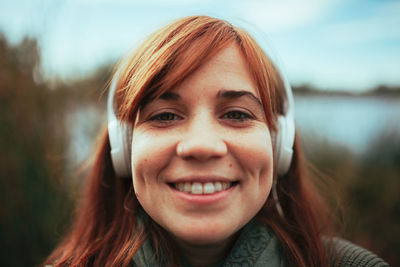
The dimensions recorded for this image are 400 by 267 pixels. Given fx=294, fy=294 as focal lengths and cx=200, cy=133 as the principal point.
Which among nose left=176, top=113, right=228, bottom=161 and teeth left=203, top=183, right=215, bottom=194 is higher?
nose left=176, top=113, right=228, bottom=161

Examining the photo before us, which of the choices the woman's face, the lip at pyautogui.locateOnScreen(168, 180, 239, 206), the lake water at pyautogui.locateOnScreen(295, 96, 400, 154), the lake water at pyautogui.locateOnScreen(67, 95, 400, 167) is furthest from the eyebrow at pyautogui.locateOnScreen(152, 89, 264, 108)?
the lake water at pyautogui.locateOnScreen(295, 96, 400, 154)

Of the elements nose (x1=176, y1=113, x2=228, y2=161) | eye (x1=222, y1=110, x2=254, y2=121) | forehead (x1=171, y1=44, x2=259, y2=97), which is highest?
forehead (x1=171, y1=44, x2=259, y2=97)

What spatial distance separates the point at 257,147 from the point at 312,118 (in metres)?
3.65

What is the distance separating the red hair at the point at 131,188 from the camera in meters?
1.27

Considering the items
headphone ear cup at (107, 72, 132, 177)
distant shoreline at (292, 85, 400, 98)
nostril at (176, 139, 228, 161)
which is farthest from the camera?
distant shoreline at (292, 85, 400, 98)

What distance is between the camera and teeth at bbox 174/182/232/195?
1.22 m

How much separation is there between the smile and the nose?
0.12 m

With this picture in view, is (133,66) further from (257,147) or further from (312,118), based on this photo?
(312,118)

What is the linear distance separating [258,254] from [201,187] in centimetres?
46

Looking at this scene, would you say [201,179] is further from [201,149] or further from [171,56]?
[171,56]

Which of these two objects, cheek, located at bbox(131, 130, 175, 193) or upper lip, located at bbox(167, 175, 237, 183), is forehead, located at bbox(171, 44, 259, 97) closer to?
cheek, located at bbox(131, 130, 175, 193)

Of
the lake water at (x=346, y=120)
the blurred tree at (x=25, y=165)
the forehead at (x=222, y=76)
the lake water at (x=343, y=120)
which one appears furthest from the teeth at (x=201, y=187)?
the lake water at (x=346, y=120)

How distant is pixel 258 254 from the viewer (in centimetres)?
138

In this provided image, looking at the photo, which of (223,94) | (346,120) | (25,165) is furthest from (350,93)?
(25,165)
